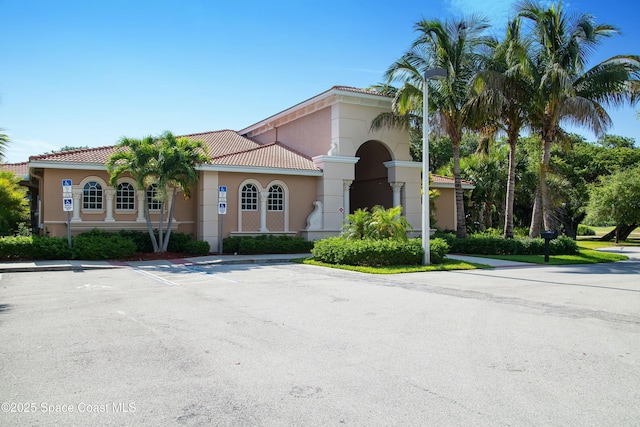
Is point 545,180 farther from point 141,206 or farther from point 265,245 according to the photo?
point 141,206

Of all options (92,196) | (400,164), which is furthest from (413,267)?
(92,196)

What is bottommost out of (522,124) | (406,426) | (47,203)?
(406,426)

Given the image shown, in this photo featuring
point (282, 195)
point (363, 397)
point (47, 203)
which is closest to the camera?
point (363, 397)

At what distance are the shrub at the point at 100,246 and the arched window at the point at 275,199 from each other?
677 centimetres

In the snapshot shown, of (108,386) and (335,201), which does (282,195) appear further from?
(108,386)

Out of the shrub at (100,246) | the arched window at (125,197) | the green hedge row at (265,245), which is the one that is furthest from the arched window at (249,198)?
the shrub at (100,246)

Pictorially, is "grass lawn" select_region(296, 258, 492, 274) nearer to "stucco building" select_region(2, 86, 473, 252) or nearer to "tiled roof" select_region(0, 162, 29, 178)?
"stucco building" select_region(2, 86, 473, 252)

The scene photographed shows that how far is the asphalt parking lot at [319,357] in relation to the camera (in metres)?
4.60

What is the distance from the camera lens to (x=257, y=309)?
31.8ft

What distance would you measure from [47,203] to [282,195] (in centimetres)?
1028

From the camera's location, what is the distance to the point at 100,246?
65.6ft

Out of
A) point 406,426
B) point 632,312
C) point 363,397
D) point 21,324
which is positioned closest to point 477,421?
point 406,426

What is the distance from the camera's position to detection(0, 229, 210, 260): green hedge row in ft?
62.0

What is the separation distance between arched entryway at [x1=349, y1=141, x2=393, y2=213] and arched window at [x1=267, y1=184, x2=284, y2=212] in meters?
6.65
